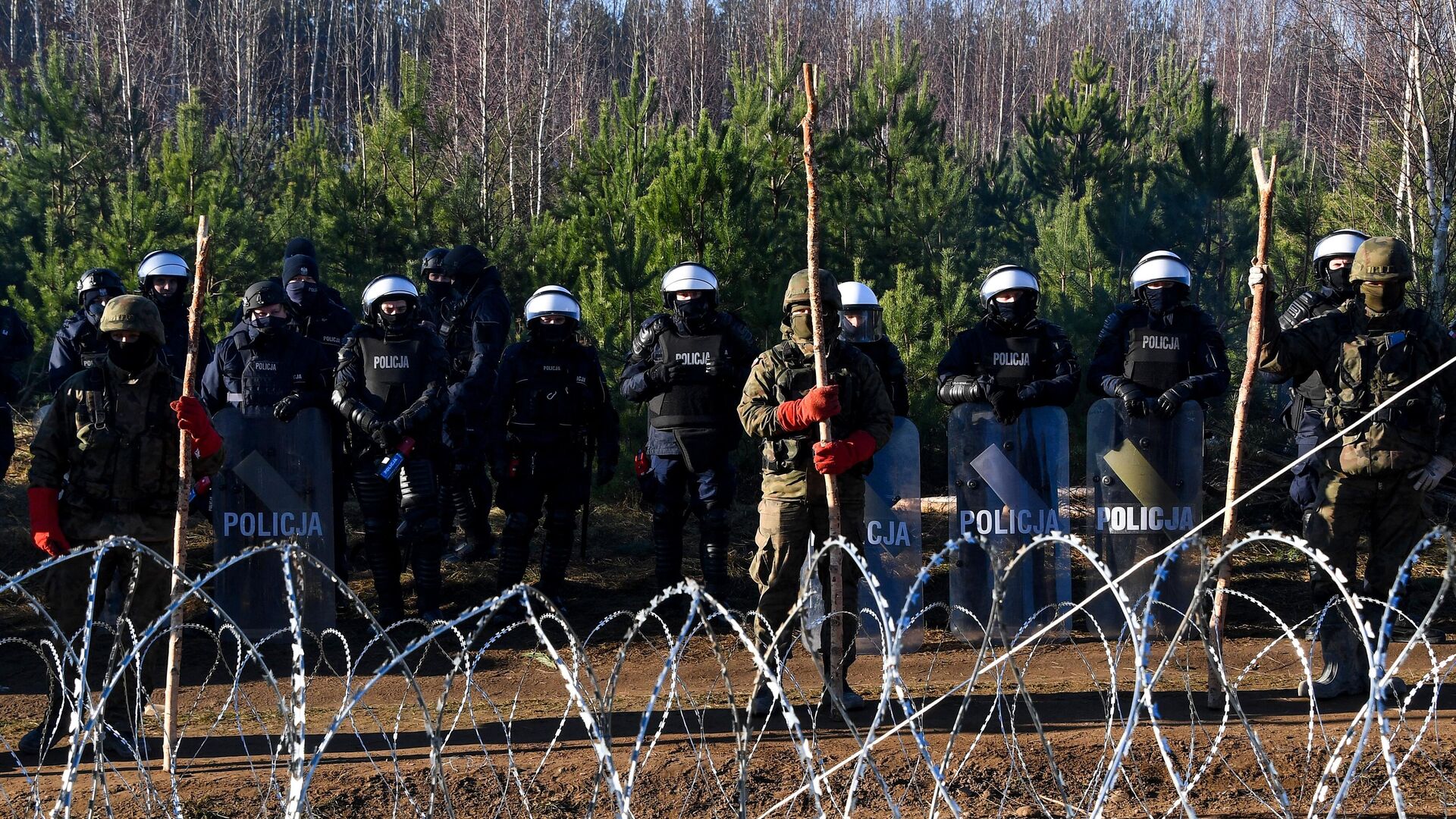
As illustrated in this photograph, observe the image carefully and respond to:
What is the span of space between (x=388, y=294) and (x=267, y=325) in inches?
27.5

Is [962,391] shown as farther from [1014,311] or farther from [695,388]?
[695,388]

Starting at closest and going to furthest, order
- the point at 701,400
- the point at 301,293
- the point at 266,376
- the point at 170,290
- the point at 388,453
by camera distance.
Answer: the point at 388,453, the point at 266,376, the point at 701,400, the point at 170,290, the point at 301,293

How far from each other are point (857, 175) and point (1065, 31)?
4604 cm

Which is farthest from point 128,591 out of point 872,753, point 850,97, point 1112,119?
point 1112,119

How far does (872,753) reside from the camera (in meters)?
5.27

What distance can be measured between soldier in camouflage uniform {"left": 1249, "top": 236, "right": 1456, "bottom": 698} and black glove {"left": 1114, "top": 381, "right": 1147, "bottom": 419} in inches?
49.5

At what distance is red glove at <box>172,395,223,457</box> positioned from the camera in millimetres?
5480

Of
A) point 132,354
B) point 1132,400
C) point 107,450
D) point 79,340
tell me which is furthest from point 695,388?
point 79,340

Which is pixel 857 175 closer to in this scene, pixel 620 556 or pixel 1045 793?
pixel 620 556

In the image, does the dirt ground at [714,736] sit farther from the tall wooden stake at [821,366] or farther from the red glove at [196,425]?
the red glove at [196,425]

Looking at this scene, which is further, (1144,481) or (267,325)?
(267,325)

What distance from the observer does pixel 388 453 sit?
24.7 ft

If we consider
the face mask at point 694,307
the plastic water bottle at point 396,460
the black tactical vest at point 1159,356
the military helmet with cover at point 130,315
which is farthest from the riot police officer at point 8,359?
the black tactical vest at point 1159,356

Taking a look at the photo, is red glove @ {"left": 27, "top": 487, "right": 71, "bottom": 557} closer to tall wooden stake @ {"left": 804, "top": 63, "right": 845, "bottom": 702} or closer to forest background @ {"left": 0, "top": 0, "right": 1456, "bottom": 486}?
tall wooden stake @ {"left": 804, "top": 63, "right": 845, "bottom": 702}
